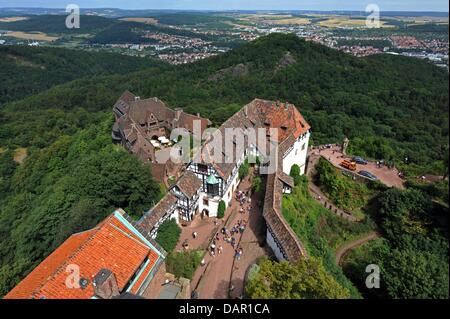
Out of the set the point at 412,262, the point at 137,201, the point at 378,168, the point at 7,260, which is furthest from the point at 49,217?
the point at 378,168

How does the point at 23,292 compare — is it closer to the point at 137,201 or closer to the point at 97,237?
the point at 97,237

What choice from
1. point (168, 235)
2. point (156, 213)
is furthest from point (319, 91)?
point (168, 235)

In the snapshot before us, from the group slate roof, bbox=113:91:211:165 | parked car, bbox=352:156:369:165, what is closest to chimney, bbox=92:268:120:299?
slate roof, bbox=113:91:211:165

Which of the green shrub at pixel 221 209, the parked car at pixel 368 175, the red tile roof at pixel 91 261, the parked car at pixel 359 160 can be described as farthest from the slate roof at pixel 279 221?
the parked car at pixel 359 160

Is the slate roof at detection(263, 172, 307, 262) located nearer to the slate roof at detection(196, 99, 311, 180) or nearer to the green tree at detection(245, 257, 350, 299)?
the green tree at detection(245, 257, 350, 299)

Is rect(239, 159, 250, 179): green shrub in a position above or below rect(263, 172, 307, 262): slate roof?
above

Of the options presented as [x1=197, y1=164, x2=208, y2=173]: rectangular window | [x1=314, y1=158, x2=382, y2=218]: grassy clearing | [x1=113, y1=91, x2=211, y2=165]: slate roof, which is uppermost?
[x1=113, y1=91, x2=211, y2=165]: slate roof

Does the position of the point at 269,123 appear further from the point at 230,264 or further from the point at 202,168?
the point at 230,264
